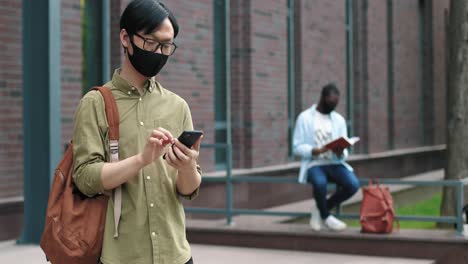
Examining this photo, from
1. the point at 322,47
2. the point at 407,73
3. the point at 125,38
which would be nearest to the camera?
the point at 125,38

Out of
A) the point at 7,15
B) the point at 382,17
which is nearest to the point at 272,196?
the point at 7,15

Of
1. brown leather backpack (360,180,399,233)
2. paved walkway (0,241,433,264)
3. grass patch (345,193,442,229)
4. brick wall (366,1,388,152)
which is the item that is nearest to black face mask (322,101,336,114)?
brown leather backpack (360,180,399,233)

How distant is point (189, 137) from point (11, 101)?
6.26m

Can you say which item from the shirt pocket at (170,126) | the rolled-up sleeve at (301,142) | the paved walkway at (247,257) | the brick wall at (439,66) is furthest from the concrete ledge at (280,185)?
the shirt pocket at (170,126)

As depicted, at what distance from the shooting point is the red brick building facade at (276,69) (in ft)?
28.2

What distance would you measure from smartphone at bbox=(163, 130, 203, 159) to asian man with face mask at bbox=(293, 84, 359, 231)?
19.8 feet

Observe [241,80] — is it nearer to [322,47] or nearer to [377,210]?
[322,47]

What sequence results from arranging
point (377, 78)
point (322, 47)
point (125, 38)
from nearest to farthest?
point (125, 38) → point (322, 47) → point (377, 78)

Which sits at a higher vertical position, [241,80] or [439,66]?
[439,66]

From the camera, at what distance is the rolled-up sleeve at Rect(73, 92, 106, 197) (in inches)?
105

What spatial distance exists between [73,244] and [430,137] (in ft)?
76.5

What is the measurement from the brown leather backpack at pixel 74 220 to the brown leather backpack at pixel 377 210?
596cm

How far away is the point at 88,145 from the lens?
2.70m

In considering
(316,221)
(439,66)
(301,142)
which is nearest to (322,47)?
(301,142)
